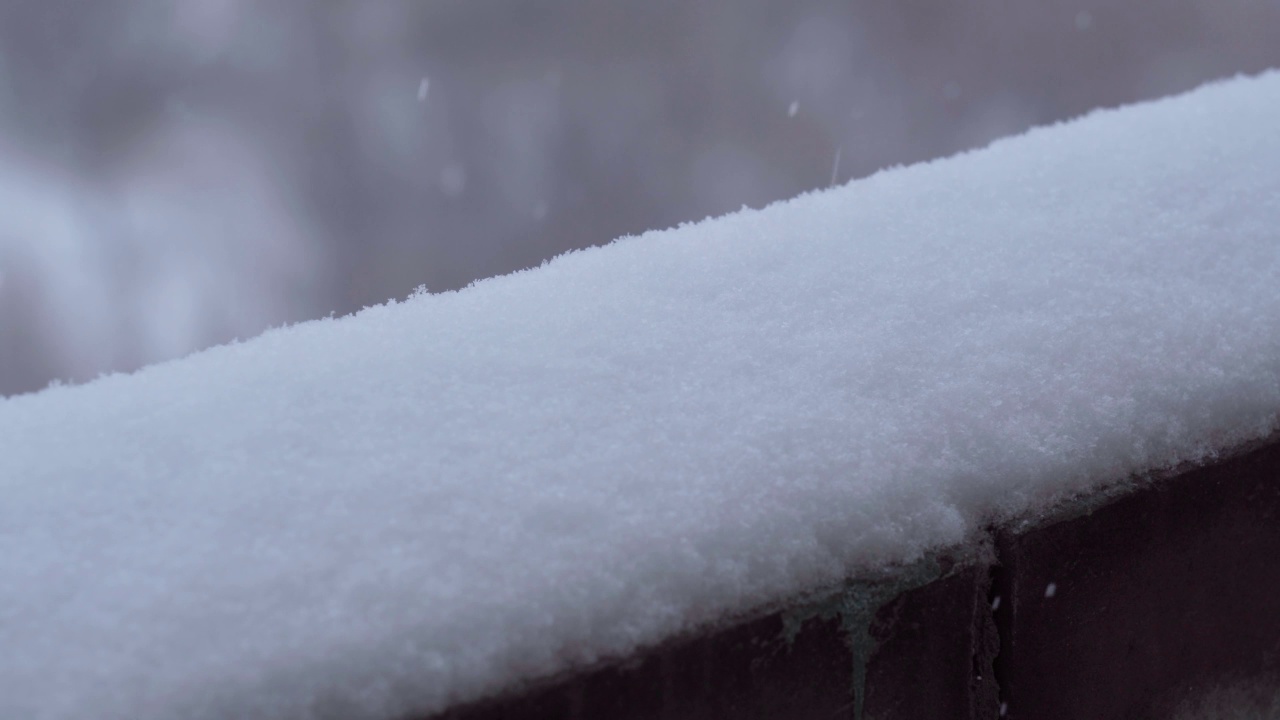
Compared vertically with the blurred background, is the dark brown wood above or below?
below

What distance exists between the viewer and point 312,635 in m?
0.69

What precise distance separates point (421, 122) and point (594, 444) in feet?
52.7

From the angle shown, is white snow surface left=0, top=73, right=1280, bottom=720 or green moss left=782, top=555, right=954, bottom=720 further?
green moss left=782, top=555, right=954, bottom=720

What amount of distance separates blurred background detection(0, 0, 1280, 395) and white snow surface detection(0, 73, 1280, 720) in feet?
39.2

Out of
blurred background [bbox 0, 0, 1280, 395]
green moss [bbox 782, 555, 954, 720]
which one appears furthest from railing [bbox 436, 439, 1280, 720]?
blurred background [bbox 0, 0, 1280, 395]

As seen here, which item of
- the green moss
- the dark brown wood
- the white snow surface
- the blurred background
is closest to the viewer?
the white snow surface

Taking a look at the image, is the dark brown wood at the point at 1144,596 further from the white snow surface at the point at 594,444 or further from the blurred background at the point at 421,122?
the blurred background at the point at 421,122

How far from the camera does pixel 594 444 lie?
34.6 inches

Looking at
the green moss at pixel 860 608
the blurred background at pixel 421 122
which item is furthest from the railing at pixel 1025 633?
the blurred background at pixel 421 122

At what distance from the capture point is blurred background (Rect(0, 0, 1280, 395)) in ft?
42.3

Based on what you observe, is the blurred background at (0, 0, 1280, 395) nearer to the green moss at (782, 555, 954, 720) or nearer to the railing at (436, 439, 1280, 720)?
the railing at (436, 439, 1280, 720)

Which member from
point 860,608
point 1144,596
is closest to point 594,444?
point 860,608

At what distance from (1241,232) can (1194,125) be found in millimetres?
419

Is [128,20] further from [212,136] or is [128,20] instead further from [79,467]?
[79,467]
